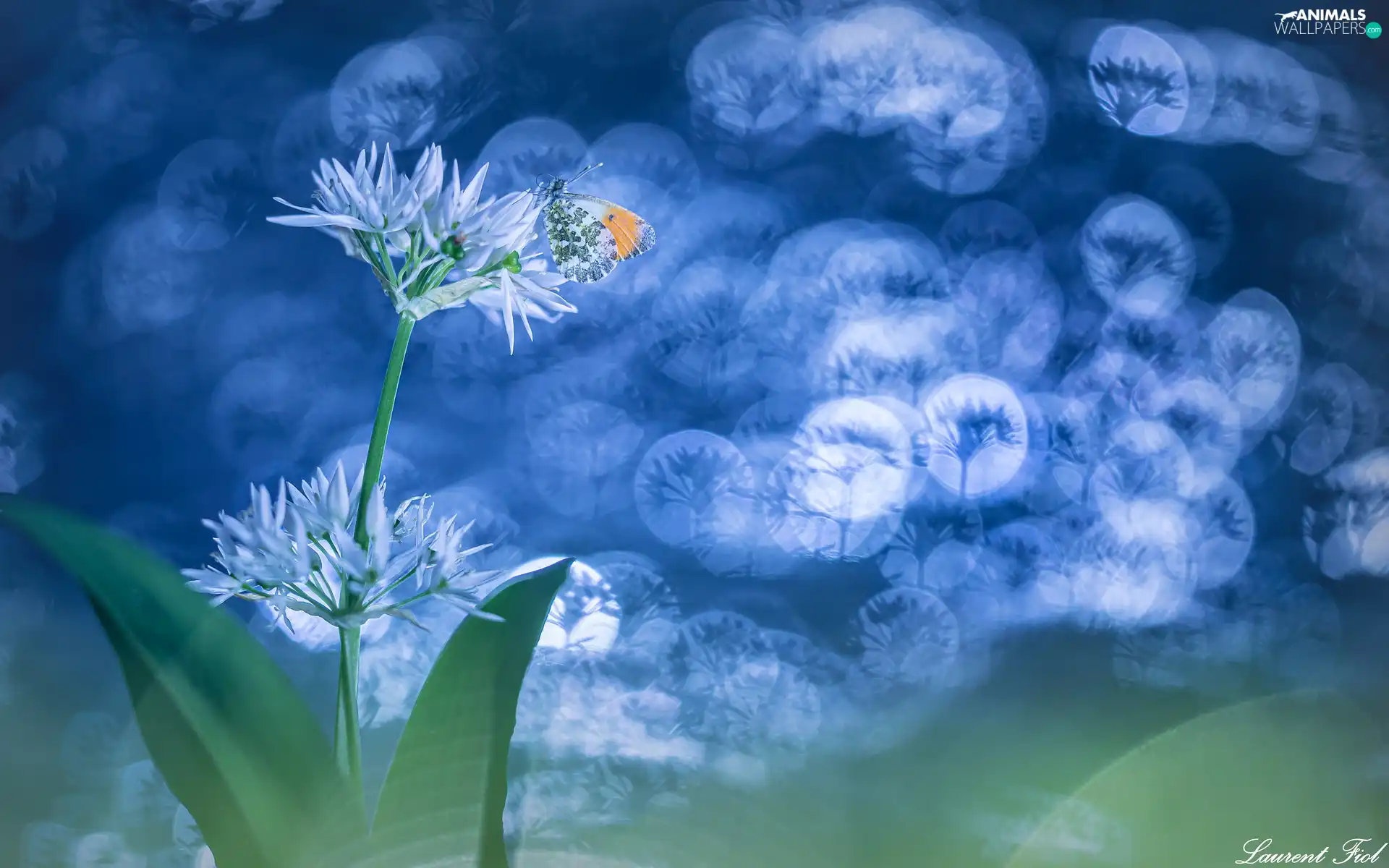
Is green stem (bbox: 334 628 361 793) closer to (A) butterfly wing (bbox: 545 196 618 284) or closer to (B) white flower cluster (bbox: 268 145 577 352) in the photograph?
(B) white flower cluster (bbox: 268 145 577 352)

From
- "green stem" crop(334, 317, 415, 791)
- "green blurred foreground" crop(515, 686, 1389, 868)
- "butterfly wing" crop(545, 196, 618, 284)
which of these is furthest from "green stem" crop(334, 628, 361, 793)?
"butterfly wing" crop(545, 196, 618, 284)

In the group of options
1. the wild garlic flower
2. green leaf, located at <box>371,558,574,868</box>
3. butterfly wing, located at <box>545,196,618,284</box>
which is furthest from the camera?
butterfly wing, located at <box>545,196,618,284</box>

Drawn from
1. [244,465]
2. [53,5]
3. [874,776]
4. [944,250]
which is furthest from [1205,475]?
[53,5]

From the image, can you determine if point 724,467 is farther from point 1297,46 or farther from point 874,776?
point 1297,46

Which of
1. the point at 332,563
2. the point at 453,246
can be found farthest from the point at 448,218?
the point at 332,563

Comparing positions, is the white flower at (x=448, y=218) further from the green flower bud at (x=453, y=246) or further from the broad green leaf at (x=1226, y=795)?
the broad green leaf at (x=1226, y=795)

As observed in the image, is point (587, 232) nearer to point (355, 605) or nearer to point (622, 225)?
point (622, 225)
